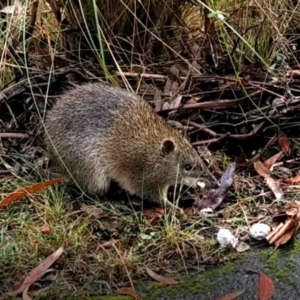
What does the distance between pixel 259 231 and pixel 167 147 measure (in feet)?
2.88

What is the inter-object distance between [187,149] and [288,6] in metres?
1.80

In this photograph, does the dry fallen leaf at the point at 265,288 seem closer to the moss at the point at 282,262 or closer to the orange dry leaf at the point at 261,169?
the moss at the point at 282,262

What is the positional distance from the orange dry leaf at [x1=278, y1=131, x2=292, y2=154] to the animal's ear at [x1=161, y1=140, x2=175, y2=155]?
2.36 ft

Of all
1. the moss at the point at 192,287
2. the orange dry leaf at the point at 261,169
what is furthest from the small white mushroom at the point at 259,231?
the orange dry leaf at the point at 261,169

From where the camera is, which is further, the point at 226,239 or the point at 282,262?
the point at 226,239

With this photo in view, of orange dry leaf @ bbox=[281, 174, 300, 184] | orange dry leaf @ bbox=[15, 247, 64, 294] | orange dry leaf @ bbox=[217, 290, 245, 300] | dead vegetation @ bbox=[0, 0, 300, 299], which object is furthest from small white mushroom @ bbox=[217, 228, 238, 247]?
orange dry leaf @ bbox=[15, 247, 64, 294]

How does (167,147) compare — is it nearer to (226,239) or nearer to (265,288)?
(226,239)

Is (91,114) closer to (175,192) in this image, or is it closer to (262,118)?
(175,192)

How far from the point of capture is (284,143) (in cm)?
533

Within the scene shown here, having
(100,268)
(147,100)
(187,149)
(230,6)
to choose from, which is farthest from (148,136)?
(230,6)

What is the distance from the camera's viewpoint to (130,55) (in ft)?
19.9

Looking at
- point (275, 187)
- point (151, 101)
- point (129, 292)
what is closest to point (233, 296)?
point (129, 292)

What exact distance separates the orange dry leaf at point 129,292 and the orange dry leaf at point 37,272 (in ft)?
1.35

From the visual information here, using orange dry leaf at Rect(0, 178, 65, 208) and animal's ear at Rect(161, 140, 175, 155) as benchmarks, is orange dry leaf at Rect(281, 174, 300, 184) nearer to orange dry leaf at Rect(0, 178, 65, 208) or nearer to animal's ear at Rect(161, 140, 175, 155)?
animal's ear at Rect(161, 140, 175, 155)
